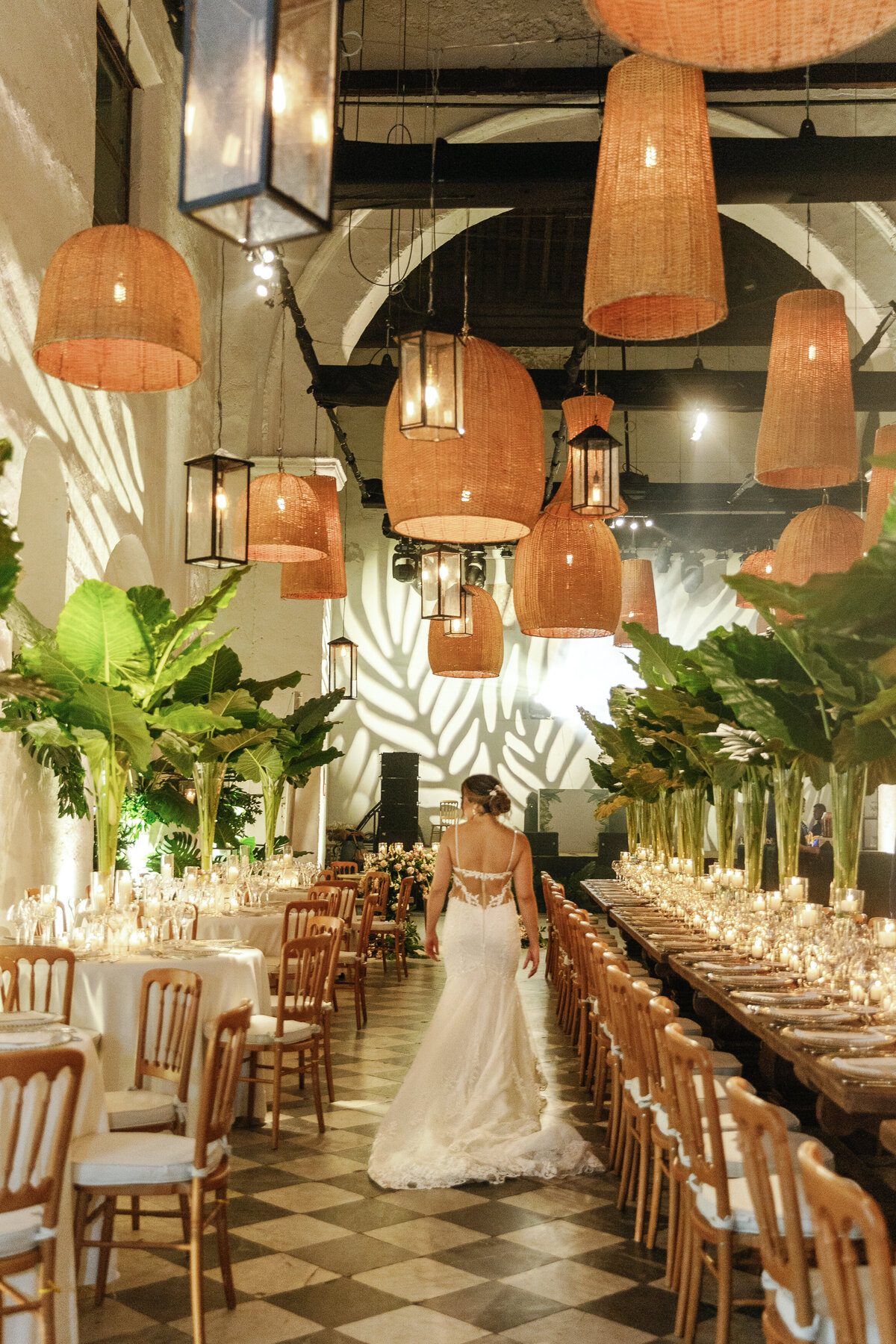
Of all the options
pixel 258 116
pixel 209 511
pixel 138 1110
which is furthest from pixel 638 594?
pixel 258 116

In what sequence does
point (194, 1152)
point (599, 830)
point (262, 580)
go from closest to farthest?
point (194, 1152) < point (262, 580) < point (599, 830)

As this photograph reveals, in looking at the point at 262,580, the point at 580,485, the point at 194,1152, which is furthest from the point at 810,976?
the point at 262,580

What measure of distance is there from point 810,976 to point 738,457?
53.3 ft

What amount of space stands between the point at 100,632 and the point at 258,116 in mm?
4249

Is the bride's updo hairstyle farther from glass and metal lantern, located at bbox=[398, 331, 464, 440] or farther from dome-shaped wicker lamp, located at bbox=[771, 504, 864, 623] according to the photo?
dome-shaped wicker lamp, located at bbox=[771, 504, 864, 623]

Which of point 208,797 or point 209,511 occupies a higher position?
point 209,511

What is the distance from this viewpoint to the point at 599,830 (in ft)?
63.7

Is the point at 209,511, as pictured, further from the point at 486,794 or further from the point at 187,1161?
the point at 187,1161

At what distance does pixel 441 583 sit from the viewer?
811 cm

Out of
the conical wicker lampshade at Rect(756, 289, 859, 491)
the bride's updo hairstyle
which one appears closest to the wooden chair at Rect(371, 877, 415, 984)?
the bride's updo hairstyle

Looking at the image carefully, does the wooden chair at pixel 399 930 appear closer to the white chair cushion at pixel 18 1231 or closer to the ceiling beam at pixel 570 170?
the ceiling beam at pixel 570 170

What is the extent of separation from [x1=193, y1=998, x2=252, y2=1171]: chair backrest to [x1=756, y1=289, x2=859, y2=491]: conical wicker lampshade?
307 centimetres

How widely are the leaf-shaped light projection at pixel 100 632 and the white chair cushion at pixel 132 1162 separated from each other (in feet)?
9.06

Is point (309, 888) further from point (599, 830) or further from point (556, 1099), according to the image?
point (599, 830)
